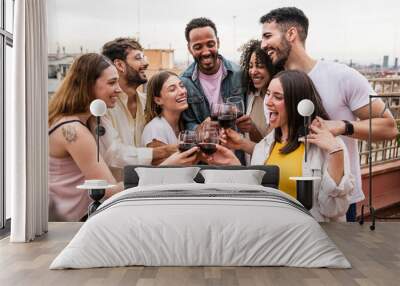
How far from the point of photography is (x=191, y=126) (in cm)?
721

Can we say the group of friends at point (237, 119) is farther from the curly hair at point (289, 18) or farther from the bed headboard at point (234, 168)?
the bed headboard at point (234, 168)

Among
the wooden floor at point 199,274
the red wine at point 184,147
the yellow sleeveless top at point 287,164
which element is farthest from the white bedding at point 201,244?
the red wine at point 184,147

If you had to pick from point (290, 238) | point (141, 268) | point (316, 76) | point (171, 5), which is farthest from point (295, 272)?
point (171, 5)

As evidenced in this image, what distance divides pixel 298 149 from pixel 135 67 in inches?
83.0

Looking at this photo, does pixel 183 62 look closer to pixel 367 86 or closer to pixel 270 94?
pixel 270 94

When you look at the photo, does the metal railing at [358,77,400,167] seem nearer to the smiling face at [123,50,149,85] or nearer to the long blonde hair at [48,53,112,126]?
the smiling face at [123,50,149,85]

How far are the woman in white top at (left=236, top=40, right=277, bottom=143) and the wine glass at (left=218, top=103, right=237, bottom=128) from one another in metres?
0.08

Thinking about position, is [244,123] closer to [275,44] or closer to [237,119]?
[237,119]

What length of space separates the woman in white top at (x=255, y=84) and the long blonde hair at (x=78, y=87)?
1.60 m

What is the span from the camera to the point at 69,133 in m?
7.14

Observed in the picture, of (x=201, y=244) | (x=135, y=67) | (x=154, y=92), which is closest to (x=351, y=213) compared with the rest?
(x=154, y=92)

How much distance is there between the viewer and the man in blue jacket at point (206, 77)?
23.7 feet

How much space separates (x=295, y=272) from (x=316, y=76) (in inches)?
128

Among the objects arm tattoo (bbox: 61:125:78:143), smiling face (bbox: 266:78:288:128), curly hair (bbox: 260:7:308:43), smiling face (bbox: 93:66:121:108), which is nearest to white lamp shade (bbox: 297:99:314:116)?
smiling face (bbox: 266:78:288:128)
